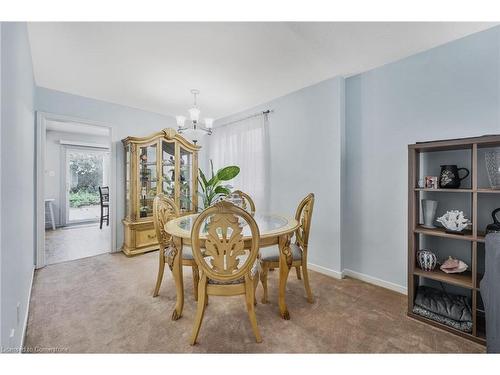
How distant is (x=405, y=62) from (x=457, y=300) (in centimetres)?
220

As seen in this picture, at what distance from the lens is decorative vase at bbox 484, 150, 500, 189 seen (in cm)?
160

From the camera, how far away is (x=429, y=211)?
74.0 inches

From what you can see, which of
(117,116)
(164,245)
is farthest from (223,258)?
(117,116)

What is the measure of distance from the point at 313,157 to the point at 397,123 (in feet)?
3.09

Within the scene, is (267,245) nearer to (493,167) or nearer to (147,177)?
(493,167)

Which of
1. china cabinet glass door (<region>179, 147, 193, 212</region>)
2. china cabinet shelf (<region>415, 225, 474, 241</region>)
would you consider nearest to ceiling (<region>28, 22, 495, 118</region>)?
china cabinet glass door (<region>179, 147, 193, 212</region>)

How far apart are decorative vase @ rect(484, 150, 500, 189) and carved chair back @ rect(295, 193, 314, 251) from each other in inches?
50.2

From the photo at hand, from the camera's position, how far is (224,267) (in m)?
1.52

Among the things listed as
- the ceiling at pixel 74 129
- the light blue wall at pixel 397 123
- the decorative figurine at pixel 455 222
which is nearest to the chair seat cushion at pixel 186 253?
the light blue wall at pixel 397 123

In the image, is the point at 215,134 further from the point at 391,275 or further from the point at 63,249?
the point at 391,275

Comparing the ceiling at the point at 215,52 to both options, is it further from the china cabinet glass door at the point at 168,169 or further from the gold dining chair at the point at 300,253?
the gold dining chair at the point at 300,253

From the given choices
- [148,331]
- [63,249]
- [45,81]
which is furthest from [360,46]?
[63,249]

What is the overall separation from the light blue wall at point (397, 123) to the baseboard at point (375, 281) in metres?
0.04

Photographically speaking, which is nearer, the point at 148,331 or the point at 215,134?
the point at 148,331
